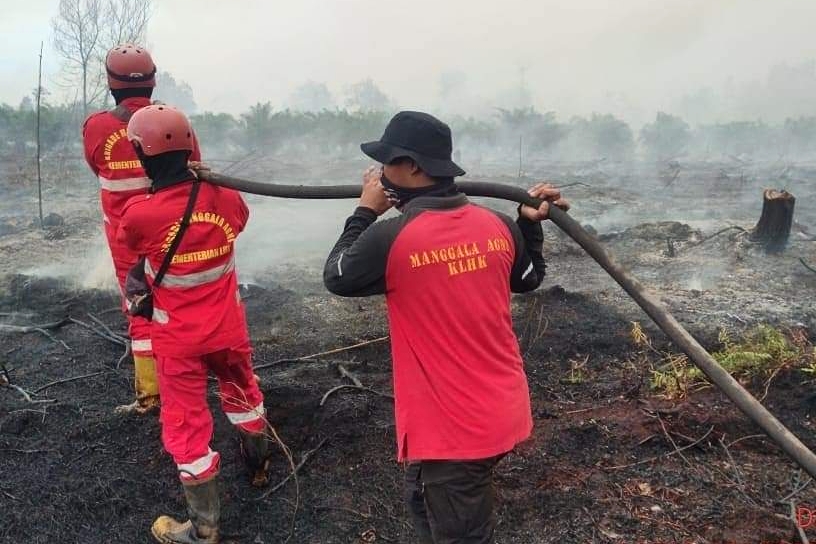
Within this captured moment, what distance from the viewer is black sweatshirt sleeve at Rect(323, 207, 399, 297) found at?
206cm

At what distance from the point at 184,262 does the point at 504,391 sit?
5.32ft

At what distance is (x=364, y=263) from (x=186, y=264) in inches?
47.0

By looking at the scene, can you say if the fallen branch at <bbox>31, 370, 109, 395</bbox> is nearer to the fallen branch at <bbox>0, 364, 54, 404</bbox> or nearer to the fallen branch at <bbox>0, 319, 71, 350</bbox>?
the fallen branch at <bbox>0, 364, 54, 404</bbox>

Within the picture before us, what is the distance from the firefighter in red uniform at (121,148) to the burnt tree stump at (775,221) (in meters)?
7.50

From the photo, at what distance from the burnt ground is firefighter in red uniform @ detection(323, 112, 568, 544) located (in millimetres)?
908

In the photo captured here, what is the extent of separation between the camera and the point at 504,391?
2.21 meters

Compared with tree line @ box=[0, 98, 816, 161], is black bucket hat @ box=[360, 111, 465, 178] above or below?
above

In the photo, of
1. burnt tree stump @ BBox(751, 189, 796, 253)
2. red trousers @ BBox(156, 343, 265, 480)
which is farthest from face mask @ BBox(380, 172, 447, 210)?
burnt tree stump @ BBox(751, 189, 796, 253)

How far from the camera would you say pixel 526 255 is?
2408mm

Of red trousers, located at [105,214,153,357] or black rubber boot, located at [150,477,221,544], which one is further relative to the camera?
red trousers, located at [105,214,153,357]

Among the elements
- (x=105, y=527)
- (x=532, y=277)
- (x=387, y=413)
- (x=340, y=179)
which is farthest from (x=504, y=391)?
(x=340, y=179)

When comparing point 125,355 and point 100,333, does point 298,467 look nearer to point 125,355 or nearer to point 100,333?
point 125,355

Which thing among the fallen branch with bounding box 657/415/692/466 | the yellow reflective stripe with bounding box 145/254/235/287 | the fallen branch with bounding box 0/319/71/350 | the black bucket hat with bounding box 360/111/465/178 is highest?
the black bucket hat with bounding box 360/111/465/178

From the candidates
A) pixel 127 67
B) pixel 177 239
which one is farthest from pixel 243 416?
pixel 127 67
